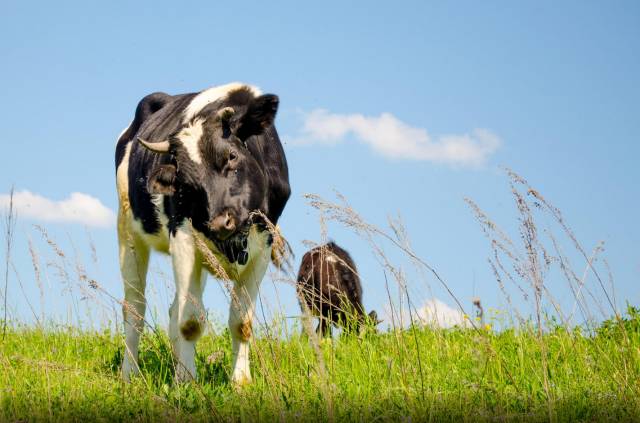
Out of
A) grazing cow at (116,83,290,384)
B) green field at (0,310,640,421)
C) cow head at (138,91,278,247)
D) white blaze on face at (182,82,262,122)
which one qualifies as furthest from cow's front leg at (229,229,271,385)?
white blaze on face at (182,82,262,122)

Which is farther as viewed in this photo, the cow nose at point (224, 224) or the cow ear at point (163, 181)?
the cow ear at point (163, 181)

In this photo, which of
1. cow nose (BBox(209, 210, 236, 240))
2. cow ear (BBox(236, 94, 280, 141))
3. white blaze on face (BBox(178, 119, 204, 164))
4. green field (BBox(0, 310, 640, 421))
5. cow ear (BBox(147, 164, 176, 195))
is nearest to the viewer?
green field (BBox(0, 310, 640, 421))

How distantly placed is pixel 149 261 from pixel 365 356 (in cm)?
318

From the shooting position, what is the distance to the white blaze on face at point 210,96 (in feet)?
→ 23.8

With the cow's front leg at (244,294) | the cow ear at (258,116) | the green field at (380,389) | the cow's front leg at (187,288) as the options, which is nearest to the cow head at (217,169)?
the cow ear at (258,116)

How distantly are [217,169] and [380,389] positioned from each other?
7.35 feet

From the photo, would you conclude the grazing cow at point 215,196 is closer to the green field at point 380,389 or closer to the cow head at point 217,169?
the cow head at point 217,169

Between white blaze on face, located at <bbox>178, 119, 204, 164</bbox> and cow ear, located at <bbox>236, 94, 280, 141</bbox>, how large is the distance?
355 mm

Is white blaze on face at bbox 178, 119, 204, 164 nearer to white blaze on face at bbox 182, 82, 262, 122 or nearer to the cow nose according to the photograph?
white blaze on face at bbox 182, 82, 262, 122

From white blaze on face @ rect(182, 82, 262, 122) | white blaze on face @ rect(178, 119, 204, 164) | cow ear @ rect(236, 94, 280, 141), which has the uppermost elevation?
white blaze on face @ rect(182, 82, 262, 122)

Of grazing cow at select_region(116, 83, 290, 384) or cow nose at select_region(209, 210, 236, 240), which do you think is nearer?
cow nose at select_region(209, 210, 236, 240)

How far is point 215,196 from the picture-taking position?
249 inches

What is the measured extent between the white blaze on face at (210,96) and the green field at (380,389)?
2.15 meters

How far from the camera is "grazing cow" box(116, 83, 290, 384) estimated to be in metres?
6.43
